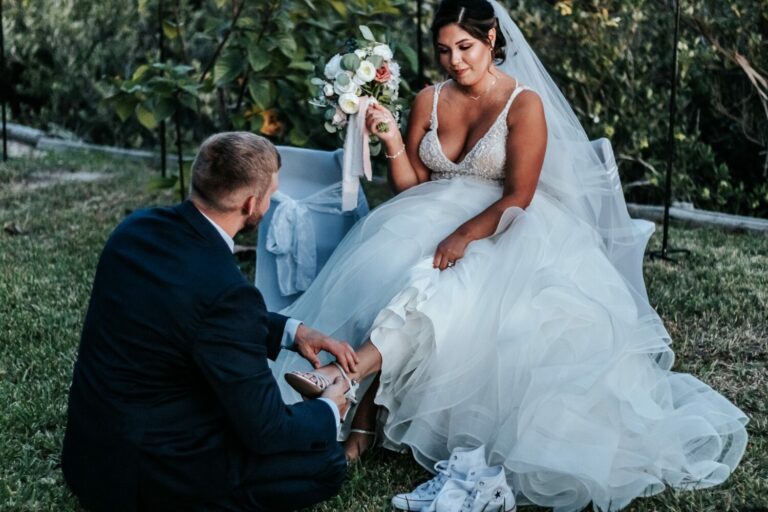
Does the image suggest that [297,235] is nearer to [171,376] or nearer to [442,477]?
[442,477]

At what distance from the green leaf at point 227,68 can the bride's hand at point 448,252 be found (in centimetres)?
265

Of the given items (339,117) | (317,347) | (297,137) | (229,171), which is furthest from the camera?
(297,137)

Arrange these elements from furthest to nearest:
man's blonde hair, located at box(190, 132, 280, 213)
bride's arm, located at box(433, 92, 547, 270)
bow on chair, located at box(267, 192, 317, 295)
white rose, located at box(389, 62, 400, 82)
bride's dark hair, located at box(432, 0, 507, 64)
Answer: bow on chair, located at box(267, 192, 317, 295)
white rose, located at box(389, 62, 400, 82)
bride's dark hair, located at box(432, 0, 507, 64)
bride's arm, located at box(433, 92, 547, 270)
man's blonde hair, located at box(190, 132, 280, 213)

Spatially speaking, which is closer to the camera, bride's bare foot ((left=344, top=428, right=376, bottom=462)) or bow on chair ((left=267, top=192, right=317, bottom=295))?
bride's bare foot ((left=344, top=428, right=376, bottom=462))

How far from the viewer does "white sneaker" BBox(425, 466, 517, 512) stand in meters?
3.38

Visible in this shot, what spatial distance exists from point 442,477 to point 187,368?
1.03 metres

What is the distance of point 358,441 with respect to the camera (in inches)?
152

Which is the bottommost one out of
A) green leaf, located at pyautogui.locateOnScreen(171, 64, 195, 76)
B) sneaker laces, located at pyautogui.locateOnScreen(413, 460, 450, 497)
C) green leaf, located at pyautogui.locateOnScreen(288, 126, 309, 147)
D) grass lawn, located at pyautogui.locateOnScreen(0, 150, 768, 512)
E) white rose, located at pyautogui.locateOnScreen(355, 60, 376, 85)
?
grass lawn, located at pyautogui.locateOnScreen(0, 150, 768, 512)

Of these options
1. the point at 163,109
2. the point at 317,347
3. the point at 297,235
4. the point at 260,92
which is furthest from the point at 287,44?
the point at 317,347

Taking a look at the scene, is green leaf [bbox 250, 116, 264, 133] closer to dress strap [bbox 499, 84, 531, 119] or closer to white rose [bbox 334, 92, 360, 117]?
white rose [bbox 334, 92, 360, 117]

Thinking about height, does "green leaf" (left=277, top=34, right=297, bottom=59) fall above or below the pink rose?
below

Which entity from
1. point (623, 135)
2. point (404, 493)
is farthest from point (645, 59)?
point (404, 493)

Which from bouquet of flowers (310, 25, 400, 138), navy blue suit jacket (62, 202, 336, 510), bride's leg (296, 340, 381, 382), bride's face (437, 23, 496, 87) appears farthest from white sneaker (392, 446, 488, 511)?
bride's face (437, 23, 496, 87)

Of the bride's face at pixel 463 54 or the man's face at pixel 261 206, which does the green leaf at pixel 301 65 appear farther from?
the man's face at pixel 261 206
